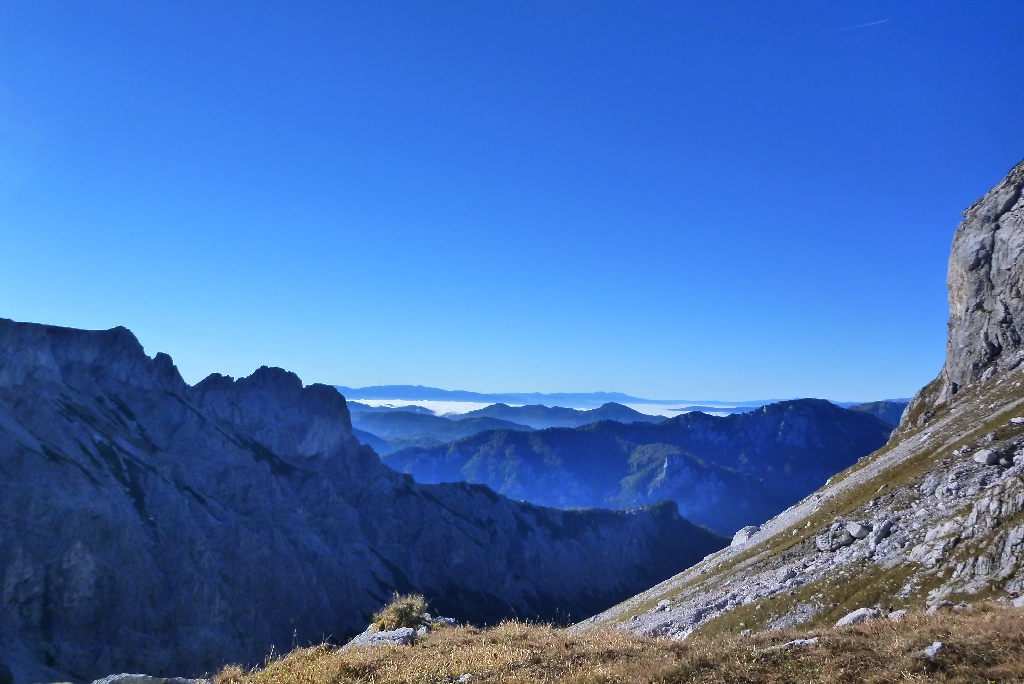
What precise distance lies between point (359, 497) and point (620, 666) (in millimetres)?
181503

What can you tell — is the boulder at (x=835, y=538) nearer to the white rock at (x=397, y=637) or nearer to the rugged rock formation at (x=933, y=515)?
the rugged rock formation at (x=933, y=515)

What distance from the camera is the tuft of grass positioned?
21547 millimetres

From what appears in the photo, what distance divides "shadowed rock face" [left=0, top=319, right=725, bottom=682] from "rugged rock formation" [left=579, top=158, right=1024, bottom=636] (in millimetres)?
70482

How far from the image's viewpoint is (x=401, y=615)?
71.9 ft

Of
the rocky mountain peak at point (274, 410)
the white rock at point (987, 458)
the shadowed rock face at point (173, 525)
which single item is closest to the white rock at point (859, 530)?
the white rock at point (987, 458)

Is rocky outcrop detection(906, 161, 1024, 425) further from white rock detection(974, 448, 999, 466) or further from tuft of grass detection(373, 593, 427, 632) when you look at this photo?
tuft of grass detection(373, 593, 427, 632)

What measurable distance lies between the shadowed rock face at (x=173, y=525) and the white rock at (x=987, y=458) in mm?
89336

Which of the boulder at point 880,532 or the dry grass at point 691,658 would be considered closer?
the dry grass at point 691,658

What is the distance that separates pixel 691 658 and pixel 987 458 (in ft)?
140

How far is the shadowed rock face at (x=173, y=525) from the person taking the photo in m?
90.6

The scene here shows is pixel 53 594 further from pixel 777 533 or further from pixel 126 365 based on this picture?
pixel 777 533

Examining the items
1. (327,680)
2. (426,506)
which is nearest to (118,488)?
(426,506)

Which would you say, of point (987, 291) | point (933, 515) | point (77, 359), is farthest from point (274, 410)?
point (933, 515)

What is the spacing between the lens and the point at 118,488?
352ft
